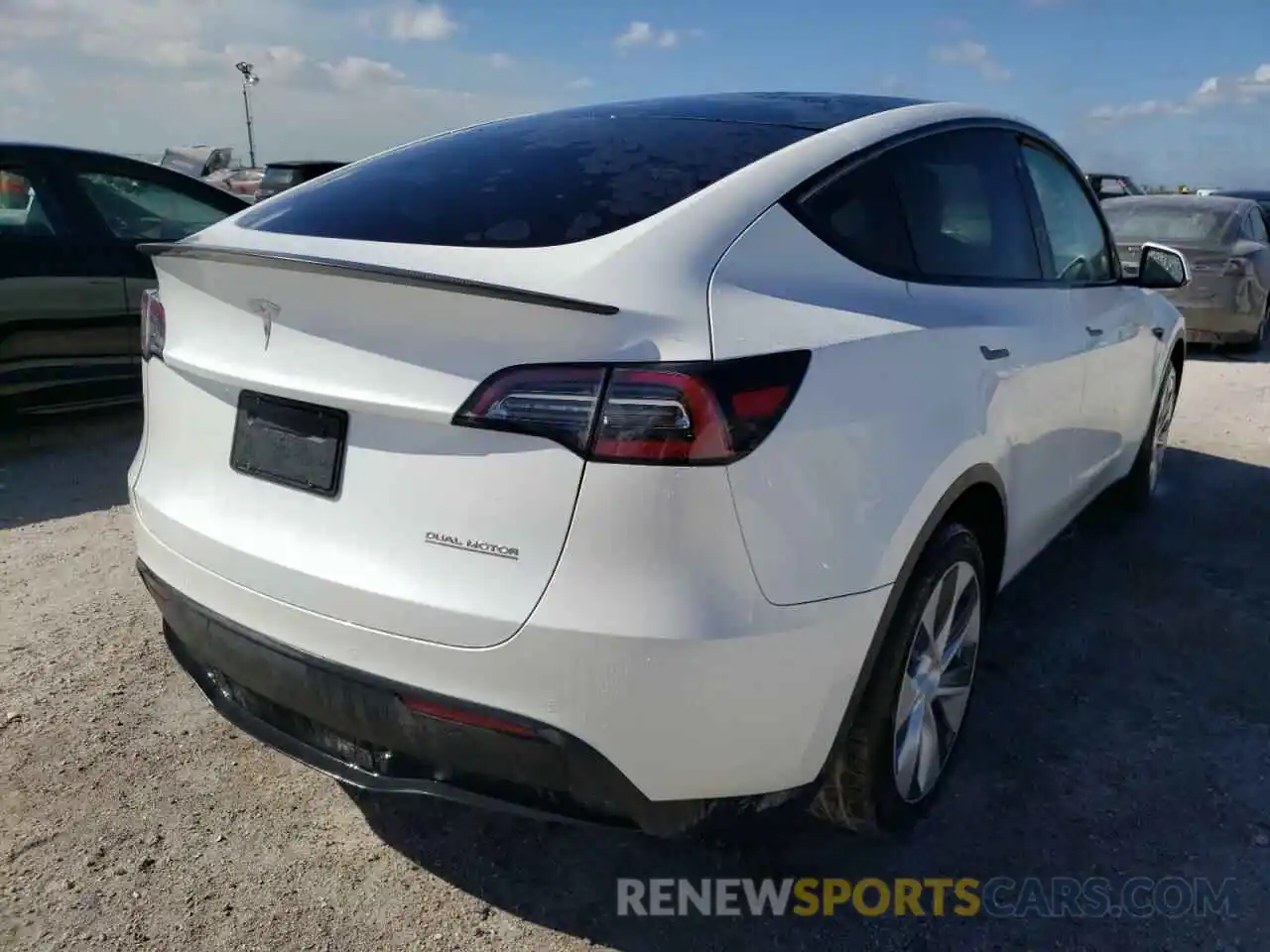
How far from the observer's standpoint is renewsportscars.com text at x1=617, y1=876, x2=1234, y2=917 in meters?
2.32

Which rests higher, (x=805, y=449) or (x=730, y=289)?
(x=730, y=289)

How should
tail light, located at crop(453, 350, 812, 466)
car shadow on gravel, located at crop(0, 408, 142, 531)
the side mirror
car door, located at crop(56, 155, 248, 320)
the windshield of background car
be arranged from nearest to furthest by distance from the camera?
tail light, located at crop(453, 350, 812, 466), the side mirror, car shadow on gravel, located at crop(0, 408, 142, 531), car door, located at crop(56, 155, 248, 320), the windshield of background car

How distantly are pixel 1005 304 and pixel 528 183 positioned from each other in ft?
4.33

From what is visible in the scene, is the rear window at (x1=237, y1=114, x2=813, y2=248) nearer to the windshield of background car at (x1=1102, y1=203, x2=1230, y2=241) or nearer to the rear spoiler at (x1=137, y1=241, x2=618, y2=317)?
the rear spoiler at (x1=137, y1=241, x2=618, y2=317)

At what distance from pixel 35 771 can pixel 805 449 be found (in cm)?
221

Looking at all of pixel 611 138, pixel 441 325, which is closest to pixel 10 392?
pixel 611 138

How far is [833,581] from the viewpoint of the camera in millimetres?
1922

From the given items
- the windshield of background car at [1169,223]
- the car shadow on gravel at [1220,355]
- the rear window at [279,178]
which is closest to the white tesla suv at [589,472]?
the windshield of background car at [1169,223]

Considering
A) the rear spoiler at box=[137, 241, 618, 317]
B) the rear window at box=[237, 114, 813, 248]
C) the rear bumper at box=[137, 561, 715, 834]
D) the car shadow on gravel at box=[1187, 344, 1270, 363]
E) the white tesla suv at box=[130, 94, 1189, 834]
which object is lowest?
the car shadow on gravel at box=[1187, 344, 1270, 363]

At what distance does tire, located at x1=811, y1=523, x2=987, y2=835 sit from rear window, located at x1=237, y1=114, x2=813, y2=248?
0.98 metres

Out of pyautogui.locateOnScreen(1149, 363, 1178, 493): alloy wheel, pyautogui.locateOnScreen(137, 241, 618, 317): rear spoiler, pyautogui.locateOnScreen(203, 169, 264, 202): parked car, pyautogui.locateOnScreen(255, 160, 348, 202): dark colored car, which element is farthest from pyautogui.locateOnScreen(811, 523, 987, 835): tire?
pyautogui.locateOnScreen(203, 169, 264, 202): parked car

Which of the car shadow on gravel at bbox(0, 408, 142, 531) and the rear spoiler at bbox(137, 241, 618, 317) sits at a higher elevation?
the rear spoiler at bbox(137, 241, 618, 317)

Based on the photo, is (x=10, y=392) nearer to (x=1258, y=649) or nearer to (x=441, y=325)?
(x=441, y=325)

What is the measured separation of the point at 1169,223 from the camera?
31.9 ft
